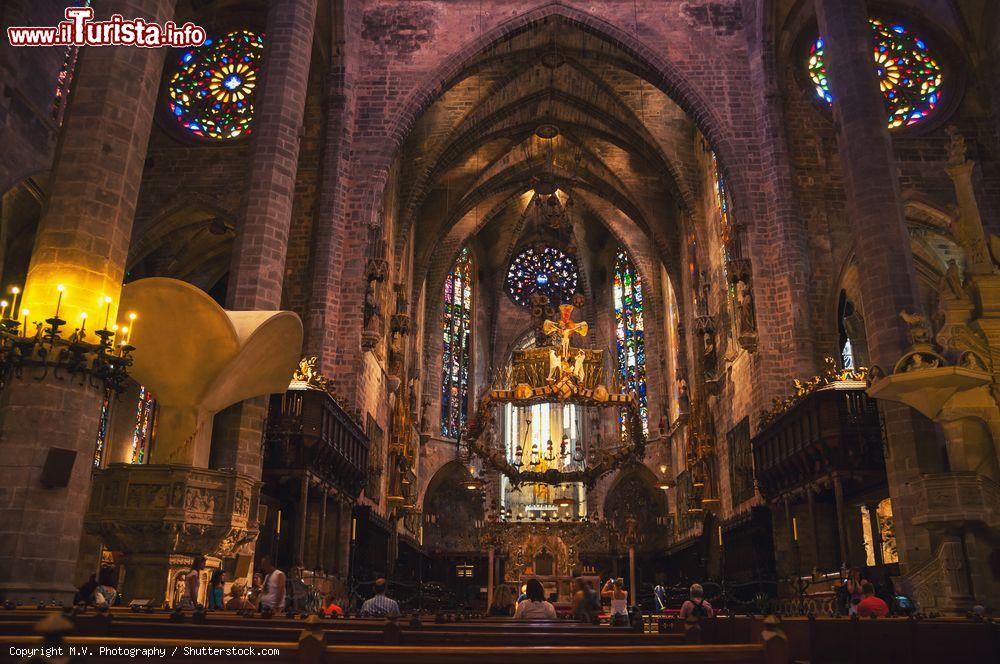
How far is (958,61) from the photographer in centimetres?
2102

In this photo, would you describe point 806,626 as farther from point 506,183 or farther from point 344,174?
point 506,183

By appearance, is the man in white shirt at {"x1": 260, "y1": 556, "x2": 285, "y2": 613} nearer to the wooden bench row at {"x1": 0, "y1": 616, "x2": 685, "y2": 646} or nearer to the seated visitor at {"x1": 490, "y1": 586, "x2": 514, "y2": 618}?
the seated visitor at {"x1": 490, "y1": 586, "x2": 514, "y2": 618}

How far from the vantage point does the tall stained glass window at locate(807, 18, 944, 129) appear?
69.5 feet

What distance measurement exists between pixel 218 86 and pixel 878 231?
59.0 ft

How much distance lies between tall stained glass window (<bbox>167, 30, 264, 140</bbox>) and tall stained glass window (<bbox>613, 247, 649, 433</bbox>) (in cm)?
1702

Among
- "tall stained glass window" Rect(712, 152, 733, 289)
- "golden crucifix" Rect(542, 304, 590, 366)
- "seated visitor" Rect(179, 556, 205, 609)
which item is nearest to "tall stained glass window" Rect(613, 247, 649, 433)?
"tall stained glass window" Rect(712, 152, 733, 289)

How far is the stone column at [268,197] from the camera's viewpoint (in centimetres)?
1169

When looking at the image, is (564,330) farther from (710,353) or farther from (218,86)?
(218,86)

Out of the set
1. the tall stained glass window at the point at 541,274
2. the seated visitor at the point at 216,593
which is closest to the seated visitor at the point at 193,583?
the seated visitor at the point at 216,593

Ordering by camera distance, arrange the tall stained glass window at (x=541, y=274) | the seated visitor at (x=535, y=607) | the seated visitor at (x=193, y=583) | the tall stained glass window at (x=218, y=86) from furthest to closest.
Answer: the tall stained glass window at (x=541, y=274)
the tall stained glass window at (x=218, y=86)
the seated visitor at (x=193, y=583)
the seated visitor at (x=535, y=607)

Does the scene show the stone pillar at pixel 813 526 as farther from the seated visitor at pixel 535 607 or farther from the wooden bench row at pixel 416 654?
the wooden bench row at pixel 416 654

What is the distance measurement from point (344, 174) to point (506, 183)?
1271cm

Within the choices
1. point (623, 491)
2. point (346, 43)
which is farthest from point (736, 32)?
point (623, 491)

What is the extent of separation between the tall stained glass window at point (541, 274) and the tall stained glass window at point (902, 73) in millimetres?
18251
